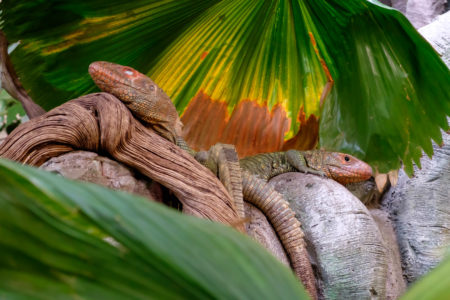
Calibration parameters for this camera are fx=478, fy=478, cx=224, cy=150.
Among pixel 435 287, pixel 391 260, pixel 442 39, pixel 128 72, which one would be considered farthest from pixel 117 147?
pixel 442 39

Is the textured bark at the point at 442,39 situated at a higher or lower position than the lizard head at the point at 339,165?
higher

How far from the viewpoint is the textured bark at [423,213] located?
1640 millimetres

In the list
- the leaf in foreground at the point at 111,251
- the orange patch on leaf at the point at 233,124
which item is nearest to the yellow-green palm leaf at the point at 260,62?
the orange patch on leaf at the point at 233,124

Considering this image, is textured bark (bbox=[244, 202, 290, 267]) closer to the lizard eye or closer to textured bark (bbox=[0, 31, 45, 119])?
the lizard eye

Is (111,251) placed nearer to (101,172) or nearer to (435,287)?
(435,287)

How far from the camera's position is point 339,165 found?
162cm

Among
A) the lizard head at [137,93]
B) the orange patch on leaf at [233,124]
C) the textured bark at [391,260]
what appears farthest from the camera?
the orange patch on leaf at [233,124]

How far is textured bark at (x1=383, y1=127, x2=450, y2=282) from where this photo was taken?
164 centimetres

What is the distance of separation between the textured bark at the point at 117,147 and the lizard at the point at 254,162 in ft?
0.25

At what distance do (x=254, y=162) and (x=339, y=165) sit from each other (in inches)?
11.6

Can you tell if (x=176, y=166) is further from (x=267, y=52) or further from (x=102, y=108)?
(x=267, y=52)

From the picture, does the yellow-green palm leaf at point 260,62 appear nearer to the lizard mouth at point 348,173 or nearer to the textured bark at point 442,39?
the lizard mouth at point 348,173

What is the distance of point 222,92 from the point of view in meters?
1.55

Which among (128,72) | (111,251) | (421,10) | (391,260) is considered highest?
(111,251)
